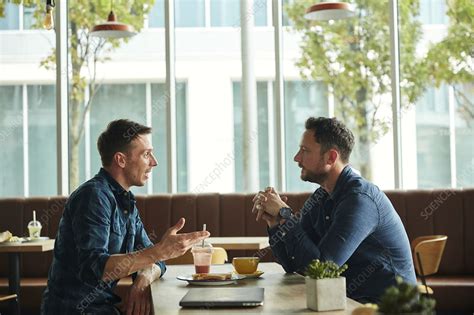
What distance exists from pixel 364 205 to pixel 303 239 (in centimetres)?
25

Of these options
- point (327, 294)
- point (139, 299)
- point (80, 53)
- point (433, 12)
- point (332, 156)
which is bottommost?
point (139, 299)

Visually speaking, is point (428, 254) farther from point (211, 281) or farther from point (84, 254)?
point (84, 254)

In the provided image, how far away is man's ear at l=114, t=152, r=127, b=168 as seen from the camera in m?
2.83

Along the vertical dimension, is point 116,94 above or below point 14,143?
above

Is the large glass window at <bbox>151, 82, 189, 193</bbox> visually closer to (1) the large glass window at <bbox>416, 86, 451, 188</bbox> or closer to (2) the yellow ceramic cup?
(1) the large glass window at <bbox>416, 86, 451, 188</bbox>

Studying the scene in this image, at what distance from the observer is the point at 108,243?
2.64 metres

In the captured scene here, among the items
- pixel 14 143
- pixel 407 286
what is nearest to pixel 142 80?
pixel 14 143

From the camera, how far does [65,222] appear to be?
102 inches

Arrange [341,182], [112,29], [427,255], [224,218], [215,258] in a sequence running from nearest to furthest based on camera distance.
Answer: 1. [341,182]
2. [215,258]
3. [427,255]
4. [112,29]
5. [224,218]

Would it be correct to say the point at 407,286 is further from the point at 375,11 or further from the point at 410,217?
the point at 375,11

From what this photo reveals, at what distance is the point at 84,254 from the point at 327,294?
0.90m

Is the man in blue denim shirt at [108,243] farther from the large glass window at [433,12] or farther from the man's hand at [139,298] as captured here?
the large glass window at [433,12]

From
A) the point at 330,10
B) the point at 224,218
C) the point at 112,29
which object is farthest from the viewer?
the point at 224,218

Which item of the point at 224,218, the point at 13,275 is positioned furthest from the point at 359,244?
the point at 224,218
